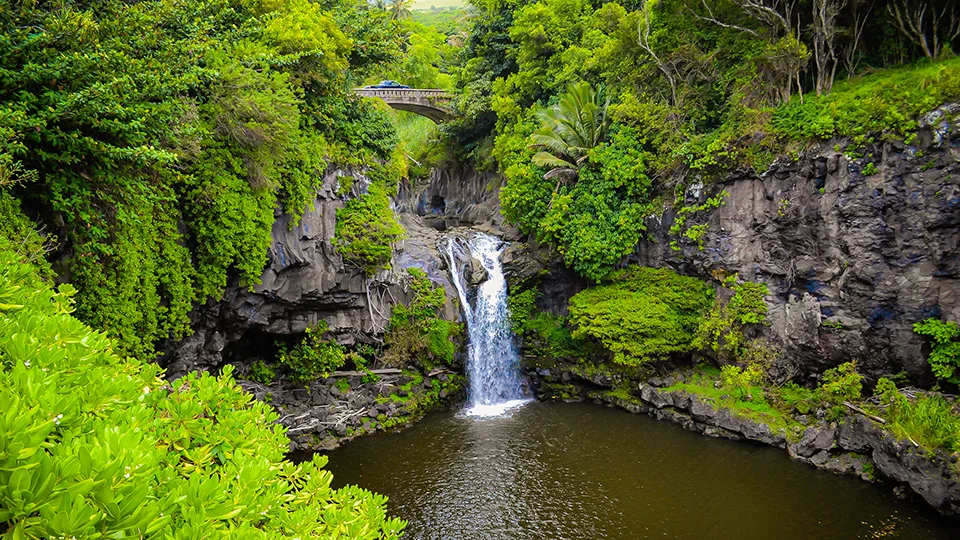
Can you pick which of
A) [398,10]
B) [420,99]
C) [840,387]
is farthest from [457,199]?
[398,10]

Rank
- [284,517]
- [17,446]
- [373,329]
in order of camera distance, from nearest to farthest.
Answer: [17,446], [284,517], [373,329]

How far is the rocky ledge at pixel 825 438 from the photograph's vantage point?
935cm

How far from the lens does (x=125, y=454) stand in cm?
192

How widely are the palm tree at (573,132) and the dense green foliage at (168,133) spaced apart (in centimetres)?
605

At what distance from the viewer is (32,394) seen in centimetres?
201

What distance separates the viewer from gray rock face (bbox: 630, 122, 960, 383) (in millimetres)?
11258

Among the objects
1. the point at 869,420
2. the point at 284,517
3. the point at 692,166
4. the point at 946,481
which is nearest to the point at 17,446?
the point at 284,517

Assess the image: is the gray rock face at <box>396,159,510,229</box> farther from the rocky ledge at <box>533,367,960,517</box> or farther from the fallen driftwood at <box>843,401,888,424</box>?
the fallen driftwood at <box>843,401,888,424</box>

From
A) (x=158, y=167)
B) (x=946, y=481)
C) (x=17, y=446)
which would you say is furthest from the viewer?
(x=946, y=481)

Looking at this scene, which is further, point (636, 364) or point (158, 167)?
point (636, 364)

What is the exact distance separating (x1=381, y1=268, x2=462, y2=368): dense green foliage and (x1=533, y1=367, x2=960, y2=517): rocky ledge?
13.8 feet

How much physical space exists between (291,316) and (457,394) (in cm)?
611

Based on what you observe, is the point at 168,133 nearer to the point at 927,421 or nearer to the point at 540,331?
the point at 540,331

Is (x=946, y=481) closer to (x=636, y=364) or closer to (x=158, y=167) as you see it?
(x=636, y=364)
